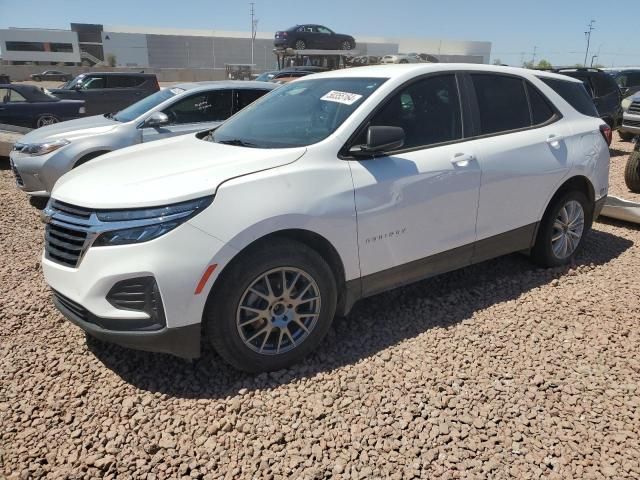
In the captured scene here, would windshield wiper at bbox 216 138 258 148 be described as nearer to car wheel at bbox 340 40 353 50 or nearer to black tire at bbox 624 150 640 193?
black tire at bbox 624 150 640 193

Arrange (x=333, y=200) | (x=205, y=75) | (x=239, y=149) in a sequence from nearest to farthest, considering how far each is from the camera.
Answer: (x=333, y=200) → (x=239, y=149) → (x=205, y=75)

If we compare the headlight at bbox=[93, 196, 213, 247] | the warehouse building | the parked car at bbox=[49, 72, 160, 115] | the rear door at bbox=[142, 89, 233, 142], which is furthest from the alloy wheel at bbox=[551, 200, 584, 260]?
the warehouse building

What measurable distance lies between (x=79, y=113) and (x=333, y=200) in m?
12.1

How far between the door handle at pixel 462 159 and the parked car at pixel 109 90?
42.1 ft

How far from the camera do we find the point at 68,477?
2.32 metres

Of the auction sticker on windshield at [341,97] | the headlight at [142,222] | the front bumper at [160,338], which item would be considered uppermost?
the auction sticker on windshield at [341,97]

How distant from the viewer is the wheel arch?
2712mm

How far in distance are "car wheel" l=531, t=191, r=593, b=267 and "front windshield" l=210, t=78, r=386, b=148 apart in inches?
78.2

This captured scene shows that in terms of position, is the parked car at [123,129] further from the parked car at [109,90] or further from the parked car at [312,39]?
the parked car at [312,39]

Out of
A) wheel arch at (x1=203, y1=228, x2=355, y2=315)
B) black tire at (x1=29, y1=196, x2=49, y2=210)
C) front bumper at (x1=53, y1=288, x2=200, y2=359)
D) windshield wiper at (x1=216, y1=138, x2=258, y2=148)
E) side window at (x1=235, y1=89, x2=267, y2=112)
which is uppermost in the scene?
side window at (x1=235, y1=89, x2=267, y2=112)

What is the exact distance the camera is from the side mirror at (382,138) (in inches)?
120

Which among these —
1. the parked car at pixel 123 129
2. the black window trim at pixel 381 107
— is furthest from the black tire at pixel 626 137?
the black window trim at pixel 381 107

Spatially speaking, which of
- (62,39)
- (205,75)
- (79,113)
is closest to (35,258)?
(79,113)

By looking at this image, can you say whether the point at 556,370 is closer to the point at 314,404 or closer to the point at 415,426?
the point at 415,426
